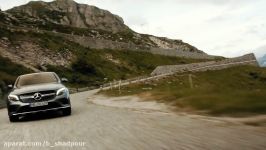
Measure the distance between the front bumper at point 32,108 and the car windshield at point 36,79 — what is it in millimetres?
1464

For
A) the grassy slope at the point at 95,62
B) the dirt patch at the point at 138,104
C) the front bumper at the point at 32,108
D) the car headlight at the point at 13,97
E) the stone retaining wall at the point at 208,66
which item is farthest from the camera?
the stone retaining wall at the point at 208,66

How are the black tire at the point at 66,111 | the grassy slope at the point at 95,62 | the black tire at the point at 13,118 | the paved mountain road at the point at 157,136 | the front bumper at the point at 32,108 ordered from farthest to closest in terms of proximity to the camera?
the grassy slope at the point at 95,62, the black tire at the point at 66,111, the black tire at the point at 13,118, the front bumper at the point at 32,108, the paved mountain road at the point at 157,136

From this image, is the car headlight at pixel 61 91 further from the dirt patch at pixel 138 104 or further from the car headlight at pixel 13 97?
the dirt patch at pixel 138 104

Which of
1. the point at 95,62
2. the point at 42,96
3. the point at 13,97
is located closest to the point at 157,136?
the point at 42,96

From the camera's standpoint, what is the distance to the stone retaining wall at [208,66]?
85.8 metres

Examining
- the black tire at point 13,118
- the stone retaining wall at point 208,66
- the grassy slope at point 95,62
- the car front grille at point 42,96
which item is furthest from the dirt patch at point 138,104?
the stone retaining wall at point 208,66

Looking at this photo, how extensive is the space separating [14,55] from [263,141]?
78.5 metres

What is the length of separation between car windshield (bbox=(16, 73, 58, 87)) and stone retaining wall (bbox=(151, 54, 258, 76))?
2627 inches

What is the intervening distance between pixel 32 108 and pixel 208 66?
78.8 m

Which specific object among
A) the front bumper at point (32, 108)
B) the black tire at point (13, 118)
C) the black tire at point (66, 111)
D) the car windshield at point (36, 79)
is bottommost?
the black tire at point (13, 118)

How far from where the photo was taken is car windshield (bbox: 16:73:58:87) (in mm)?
16750

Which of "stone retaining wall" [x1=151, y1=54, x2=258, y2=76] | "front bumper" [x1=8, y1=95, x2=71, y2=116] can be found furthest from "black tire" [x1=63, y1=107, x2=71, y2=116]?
"stone retaining wall" [x1=151, y1=54, x2=258, y2=76]

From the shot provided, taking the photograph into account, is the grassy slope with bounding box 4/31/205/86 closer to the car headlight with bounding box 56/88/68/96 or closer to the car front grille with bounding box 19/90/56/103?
the car headlight with bounding box 56/88/68/96

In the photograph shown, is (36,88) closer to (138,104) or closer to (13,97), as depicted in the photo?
(13,97)
